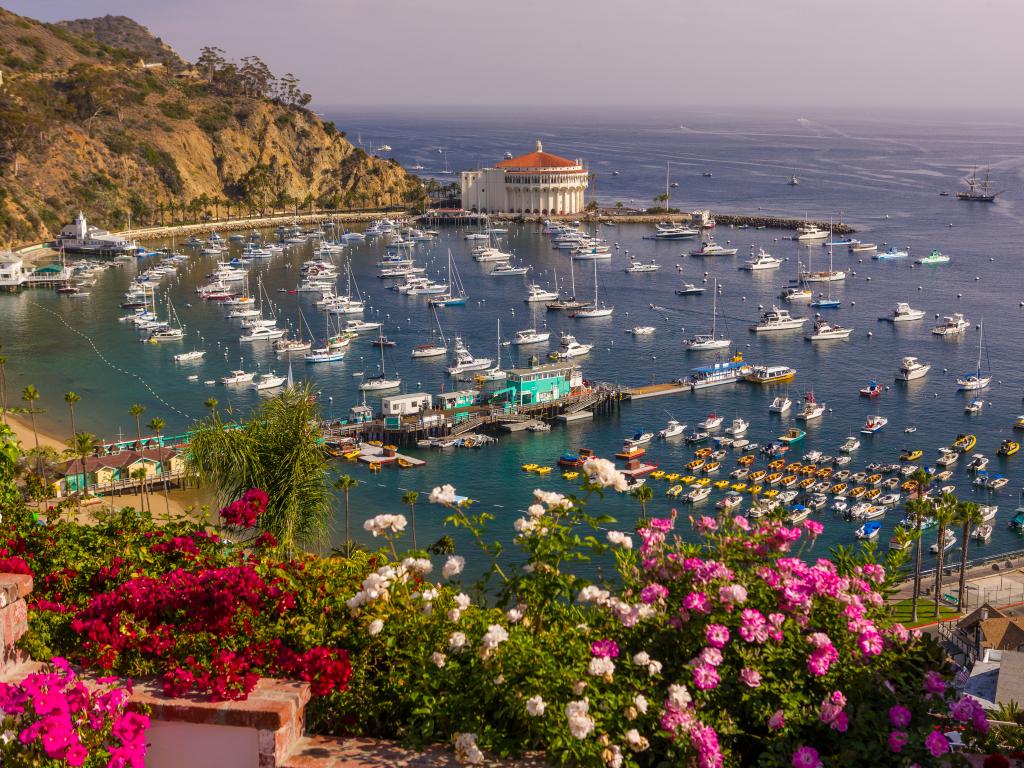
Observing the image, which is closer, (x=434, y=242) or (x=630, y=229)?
(x=434, y=242)

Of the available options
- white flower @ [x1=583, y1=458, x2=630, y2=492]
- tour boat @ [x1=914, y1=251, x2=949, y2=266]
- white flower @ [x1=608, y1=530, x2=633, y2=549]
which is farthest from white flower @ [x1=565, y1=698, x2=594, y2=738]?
tour boat @ [x1=914, y1=251, x2=949, y2=266]

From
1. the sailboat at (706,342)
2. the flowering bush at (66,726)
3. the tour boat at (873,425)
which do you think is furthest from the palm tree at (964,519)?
the sailboat at (706,342)

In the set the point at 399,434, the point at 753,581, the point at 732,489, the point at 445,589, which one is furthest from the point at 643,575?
the point at 399,434

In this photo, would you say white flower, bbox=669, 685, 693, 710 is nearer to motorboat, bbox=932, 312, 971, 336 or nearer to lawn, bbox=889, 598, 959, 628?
lawn, bbox=889, 598, 959, 628

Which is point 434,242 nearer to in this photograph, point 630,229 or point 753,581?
point 630,229

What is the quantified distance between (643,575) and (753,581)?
69 cm

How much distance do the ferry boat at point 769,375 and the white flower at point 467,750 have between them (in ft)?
150

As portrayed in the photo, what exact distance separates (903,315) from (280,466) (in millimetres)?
55271

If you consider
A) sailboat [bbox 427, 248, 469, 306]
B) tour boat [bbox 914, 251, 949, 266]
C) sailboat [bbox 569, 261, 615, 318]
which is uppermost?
tour boat [bbox 914, 251, 949, 266]

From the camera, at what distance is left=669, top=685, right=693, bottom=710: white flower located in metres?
6.11

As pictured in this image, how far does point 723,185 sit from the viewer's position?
149000 mm

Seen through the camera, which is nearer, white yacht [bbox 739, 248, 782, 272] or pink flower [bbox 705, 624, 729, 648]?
pink flower [bbox 705, 624, 729, 648]

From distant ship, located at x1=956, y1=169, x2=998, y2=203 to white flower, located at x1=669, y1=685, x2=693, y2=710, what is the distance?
132m

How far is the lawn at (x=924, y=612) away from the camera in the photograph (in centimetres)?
2542
